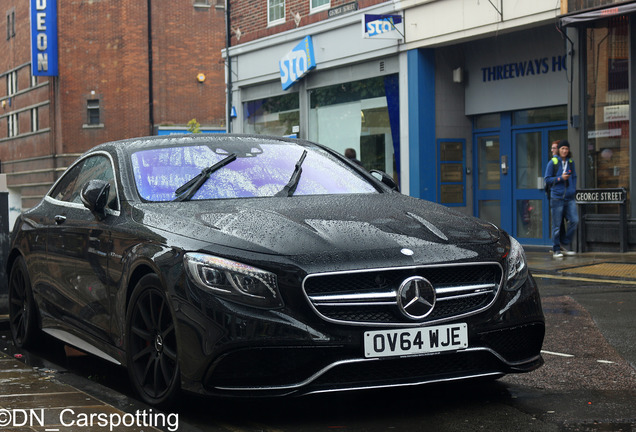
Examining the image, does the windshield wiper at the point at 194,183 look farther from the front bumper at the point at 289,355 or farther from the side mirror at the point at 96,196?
the front bumper at the point at 289,355

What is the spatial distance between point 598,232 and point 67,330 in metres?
11.4

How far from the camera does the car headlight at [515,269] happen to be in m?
4.96

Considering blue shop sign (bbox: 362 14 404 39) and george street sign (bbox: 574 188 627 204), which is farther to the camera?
blue shop sign (bbox: 362 14 404 39)

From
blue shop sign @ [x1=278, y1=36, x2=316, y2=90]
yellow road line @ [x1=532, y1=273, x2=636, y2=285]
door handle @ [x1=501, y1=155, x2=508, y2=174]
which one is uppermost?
blue shop sign @ [x1=278, y1=36, x2=316, y2=90]

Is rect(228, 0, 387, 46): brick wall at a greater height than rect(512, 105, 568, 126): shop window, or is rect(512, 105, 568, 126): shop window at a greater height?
rect(228, 0, 387, 46): brick wall

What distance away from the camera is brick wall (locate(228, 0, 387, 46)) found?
75.6 feet

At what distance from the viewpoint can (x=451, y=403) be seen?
5.10m

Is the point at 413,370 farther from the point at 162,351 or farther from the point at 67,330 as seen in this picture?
the point at 67,330

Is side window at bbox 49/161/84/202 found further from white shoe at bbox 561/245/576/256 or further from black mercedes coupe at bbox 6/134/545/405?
white shoe at bbox 561/245/576/256

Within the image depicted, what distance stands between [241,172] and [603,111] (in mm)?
11413

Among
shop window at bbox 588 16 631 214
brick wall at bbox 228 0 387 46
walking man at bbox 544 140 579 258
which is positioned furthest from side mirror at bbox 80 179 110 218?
brick wall at bbox 228 0 387 46

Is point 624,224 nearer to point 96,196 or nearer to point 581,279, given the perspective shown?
point 581,279

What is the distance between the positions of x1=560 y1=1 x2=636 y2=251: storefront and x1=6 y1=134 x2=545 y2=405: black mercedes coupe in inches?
425

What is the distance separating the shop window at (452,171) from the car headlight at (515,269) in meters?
15.1
